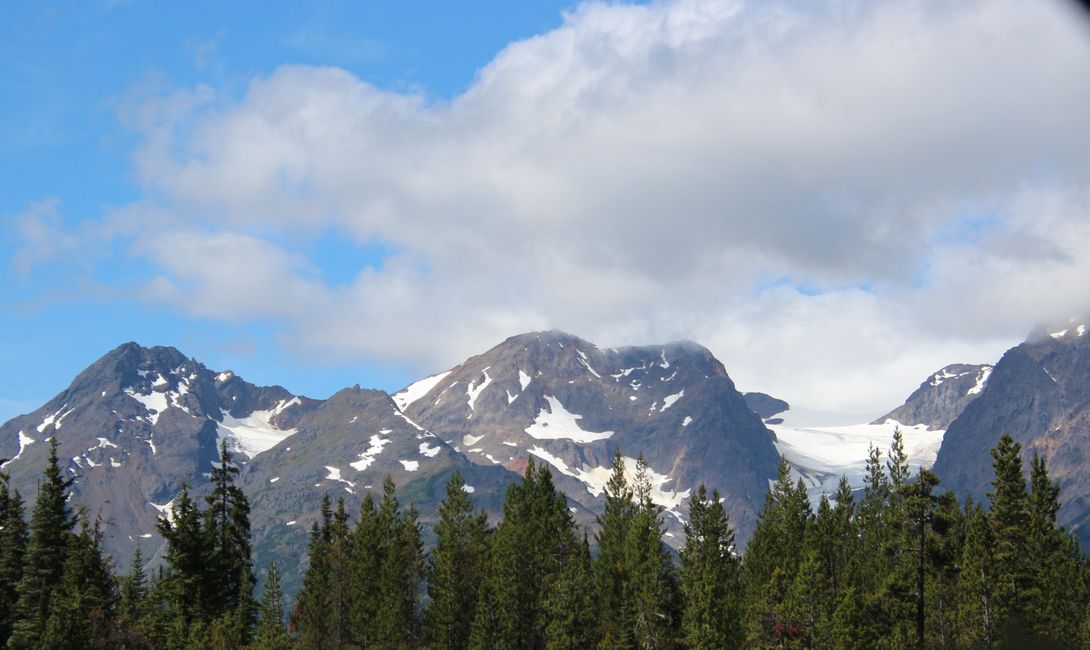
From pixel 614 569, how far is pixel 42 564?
52689 mm

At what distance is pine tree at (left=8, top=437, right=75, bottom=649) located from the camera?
10431 cm

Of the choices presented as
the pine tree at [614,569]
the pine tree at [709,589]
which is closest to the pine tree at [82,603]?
the pine tree at [614,569]

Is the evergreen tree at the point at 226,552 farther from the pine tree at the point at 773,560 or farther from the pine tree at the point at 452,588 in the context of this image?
the pine tree at the point at 773,560

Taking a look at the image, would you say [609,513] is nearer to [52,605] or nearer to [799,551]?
[799,551]

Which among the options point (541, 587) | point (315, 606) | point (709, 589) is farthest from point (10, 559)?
point (709, 589)

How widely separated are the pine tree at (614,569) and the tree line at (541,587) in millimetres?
249

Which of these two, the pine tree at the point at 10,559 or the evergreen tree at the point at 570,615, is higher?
the pine tree at the point at 10,559

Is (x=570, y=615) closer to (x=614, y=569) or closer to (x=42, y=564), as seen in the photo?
(x=614, y=569)

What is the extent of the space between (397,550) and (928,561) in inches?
2116

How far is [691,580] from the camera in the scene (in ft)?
358

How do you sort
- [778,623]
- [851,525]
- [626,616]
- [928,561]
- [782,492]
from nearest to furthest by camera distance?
[928,561] < [778,623] < [626,616] < [851,525] < [782,492]

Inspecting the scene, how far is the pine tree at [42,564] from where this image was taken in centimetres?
10431

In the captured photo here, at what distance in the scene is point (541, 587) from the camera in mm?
111375

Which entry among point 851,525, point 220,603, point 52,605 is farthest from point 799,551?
point 52,605
